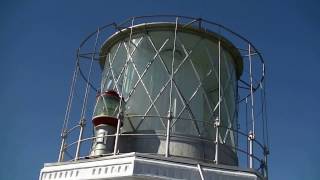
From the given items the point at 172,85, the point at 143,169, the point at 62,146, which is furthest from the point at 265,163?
the point at 62,146

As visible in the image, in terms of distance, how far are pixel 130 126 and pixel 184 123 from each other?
152cm

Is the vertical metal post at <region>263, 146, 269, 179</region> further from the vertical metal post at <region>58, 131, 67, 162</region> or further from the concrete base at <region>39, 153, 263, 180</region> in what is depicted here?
the vertical metal post at <region>58, 131, 67, 162</region>

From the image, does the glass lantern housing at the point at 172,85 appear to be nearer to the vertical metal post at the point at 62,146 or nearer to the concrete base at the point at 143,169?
the concrete base at the point at 143,169

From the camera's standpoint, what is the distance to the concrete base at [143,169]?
35.3 ft

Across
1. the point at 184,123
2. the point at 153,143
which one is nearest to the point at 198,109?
the point at 184,123

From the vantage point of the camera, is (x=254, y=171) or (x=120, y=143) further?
(x=120, y=143)

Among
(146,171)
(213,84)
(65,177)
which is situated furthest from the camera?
(213,84)

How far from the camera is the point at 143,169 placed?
10.7 m


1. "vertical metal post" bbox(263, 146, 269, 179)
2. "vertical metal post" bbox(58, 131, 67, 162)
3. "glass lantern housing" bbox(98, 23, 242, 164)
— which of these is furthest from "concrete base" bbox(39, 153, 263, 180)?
"glass lantern housing" bbox(98, 23, 242, 164)

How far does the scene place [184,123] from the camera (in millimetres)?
12836

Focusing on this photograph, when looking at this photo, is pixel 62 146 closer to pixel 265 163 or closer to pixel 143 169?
pixel 143 169

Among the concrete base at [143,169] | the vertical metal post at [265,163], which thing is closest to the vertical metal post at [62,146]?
the concrete base at [143,169]

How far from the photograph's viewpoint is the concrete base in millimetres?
10750

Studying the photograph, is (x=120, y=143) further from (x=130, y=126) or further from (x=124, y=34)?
(x=124, y=34)
